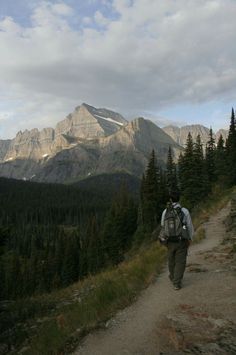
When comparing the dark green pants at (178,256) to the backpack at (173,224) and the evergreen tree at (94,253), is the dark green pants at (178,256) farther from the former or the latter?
the evergreen tree at (94,253)

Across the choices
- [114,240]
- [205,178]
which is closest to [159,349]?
[205,178]

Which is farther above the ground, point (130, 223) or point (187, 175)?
point (187, 175)

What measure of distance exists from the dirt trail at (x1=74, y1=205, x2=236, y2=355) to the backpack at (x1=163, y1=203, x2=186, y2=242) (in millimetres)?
1424

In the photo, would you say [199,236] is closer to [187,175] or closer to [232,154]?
[187,175]

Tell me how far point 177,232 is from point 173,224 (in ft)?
0.78

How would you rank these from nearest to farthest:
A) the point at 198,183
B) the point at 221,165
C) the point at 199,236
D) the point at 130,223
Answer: the point at 199,236 → the point at 198,183 → the point at 221,165 → the point at 130,223

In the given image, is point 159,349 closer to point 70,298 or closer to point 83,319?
point 83,319

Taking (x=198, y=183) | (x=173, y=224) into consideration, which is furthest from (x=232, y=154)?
(x=173, y=224)

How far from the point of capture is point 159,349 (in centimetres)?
744

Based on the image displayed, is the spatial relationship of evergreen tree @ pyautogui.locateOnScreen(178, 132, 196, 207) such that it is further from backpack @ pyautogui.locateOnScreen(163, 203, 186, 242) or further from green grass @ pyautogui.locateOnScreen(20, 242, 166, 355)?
backpack @ pyautogui.locateOnScreen(163, 203, 186, 242)

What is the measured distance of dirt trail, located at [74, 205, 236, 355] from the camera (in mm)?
7766

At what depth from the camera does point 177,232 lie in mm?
11078

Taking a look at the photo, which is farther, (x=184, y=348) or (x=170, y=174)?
(x=170, y=174)

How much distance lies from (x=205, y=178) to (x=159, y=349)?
5221 centimetres
